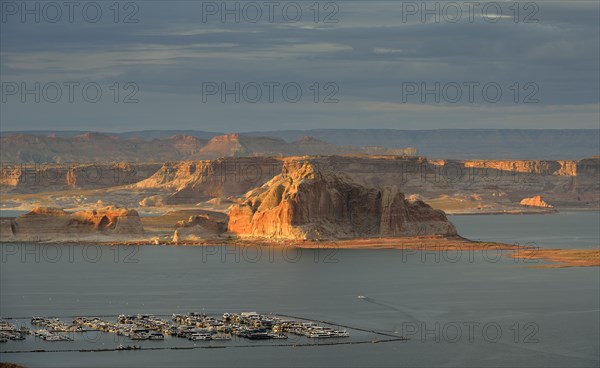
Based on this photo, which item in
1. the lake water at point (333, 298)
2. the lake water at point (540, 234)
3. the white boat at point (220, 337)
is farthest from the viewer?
the lake water at point (540, 234)

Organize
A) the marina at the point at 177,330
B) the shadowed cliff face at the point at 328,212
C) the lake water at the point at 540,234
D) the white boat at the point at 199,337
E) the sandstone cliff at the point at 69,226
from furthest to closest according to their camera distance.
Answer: the lake water at the point at 540,234 < the sandstone cliff at the point at 69,226 < the shadowed cliff face at the point at 328,212 < the white boat at the point at 199,337 < the marina at the point at 177,330

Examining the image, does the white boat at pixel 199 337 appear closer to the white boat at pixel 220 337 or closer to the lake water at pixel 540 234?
the white boat at pixel 220 337

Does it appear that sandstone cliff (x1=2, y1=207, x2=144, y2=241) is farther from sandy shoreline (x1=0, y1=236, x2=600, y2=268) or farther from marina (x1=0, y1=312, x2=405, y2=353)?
marina (x1=0, y1=312, x2=405, y2=353)

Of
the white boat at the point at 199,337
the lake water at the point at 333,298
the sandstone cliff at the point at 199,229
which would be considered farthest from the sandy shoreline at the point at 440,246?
the white boat at the point at 199,337

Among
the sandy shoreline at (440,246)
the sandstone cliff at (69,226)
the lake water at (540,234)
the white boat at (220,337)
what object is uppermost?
the sandstone cliff at (69,226)

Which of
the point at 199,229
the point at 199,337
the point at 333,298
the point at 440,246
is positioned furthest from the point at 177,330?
the point at 199,229

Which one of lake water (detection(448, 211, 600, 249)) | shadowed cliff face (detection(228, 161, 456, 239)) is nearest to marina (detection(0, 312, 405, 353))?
shadowed cliff face (detection(228, 161, 456, 239))

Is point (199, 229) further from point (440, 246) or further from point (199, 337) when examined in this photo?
point (199, 337)
